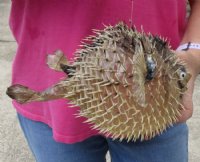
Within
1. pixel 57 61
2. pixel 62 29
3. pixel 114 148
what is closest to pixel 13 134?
pixel 114 148

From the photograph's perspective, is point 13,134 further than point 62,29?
Yes

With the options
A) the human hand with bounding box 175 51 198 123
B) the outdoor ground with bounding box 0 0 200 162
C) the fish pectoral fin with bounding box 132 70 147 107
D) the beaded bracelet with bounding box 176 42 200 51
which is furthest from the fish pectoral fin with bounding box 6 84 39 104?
the outdoor ground with bounding box 0 0 200 162

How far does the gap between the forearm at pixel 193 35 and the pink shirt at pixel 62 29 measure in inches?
1.3

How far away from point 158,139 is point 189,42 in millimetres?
271

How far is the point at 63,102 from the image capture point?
1.16 m

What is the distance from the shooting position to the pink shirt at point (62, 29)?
1.12m

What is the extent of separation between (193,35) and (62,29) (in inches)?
14.4

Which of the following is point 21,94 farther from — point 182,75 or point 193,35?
point 193,35

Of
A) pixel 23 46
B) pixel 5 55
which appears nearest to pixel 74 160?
pixel 23 46

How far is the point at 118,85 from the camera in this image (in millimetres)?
828

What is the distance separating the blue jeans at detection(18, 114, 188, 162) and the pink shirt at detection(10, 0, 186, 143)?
6 cm

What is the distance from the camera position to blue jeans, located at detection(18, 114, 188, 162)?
4.06 feet

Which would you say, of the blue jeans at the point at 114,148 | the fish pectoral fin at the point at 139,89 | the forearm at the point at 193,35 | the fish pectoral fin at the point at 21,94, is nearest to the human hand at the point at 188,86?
the forearm at the point at 193,35

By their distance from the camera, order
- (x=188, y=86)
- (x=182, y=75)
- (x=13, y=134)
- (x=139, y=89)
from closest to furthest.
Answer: (x=139, y=89) → (x=182, y=75) → (x=188, y=86) → (x=13, y=134)
